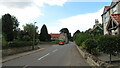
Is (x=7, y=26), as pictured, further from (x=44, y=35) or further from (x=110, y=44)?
(x=110, y=44)

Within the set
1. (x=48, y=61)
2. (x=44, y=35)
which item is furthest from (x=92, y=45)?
(x=44, y=35)

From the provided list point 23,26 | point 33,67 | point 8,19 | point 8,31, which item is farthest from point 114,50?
point 23,26

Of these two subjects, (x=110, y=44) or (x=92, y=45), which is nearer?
(x=110, y=44)

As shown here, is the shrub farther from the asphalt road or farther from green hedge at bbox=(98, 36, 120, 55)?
the asphalt road

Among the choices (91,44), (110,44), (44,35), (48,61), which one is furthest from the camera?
(44,35)

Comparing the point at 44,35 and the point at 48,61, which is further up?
the point at 44,35

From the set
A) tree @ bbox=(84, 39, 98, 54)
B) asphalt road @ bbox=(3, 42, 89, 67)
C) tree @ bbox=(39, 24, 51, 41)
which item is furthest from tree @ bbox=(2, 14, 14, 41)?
tree @ bbox=(84, 39, 98, 54)

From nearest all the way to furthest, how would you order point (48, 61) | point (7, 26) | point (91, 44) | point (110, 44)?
point (110, 44)
point (48, 61)
point (91, 44)
point (7, 26)

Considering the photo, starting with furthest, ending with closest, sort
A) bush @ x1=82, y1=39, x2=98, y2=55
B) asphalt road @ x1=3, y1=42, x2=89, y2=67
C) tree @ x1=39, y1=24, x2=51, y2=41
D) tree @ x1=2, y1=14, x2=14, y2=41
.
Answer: tree @ x1=39, y1=24, x2=51, y2=41, tree @ x1=2, y1=14, x2=14, y2=41, bush @ x1=82, y1=39, x2=98, y2=55, asphalt road @ x1=3, y1=42, x2=89, y2=67

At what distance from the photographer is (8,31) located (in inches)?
2089

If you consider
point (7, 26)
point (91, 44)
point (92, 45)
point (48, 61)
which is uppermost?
point (7, 26)

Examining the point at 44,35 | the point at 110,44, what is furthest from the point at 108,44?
the point at 44,35

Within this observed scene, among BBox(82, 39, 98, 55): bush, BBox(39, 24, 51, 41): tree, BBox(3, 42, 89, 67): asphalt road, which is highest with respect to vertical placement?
BBox(39, 24, 51, 41): tree

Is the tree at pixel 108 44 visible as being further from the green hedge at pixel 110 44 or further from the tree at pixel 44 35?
the tree at pixel 44 35
